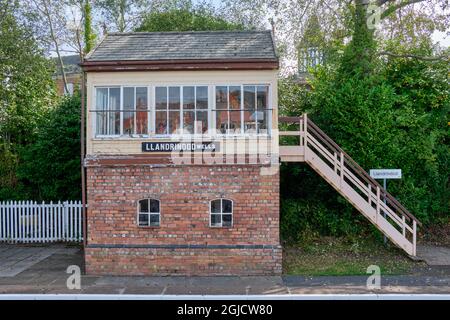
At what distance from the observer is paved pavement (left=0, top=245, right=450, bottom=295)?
34.9 feet

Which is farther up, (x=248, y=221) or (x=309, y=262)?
(x=248, y=221)

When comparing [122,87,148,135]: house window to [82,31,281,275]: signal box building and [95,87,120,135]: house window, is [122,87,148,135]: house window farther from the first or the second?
[95,87,120,135]: house window

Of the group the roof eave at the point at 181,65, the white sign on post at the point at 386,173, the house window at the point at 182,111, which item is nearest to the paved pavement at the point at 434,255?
the white sign on post at the point at 386,173

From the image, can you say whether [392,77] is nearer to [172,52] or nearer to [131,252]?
[172,52]

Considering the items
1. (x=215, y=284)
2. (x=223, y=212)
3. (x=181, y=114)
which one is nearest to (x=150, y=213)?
(x=223, y=212)

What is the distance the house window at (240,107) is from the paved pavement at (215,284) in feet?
12.7

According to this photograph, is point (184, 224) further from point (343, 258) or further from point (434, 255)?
point (434, 255)

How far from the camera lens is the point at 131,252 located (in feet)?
40.8

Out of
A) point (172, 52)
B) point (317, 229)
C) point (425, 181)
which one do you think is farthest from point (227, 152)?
point (425, 181)

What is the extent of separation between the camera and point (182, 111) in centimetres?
1256

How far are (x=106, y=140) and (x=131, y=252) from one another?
2984 millimetres

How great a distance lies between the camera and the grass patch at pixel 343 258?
40.6ft

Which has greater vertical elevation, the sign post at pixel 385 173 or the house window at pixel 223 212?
the sign post at pixel 385 173

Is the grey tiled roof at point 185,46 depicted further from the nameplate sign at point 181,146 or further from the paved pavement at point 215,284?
the paved pavement at point 215,284
